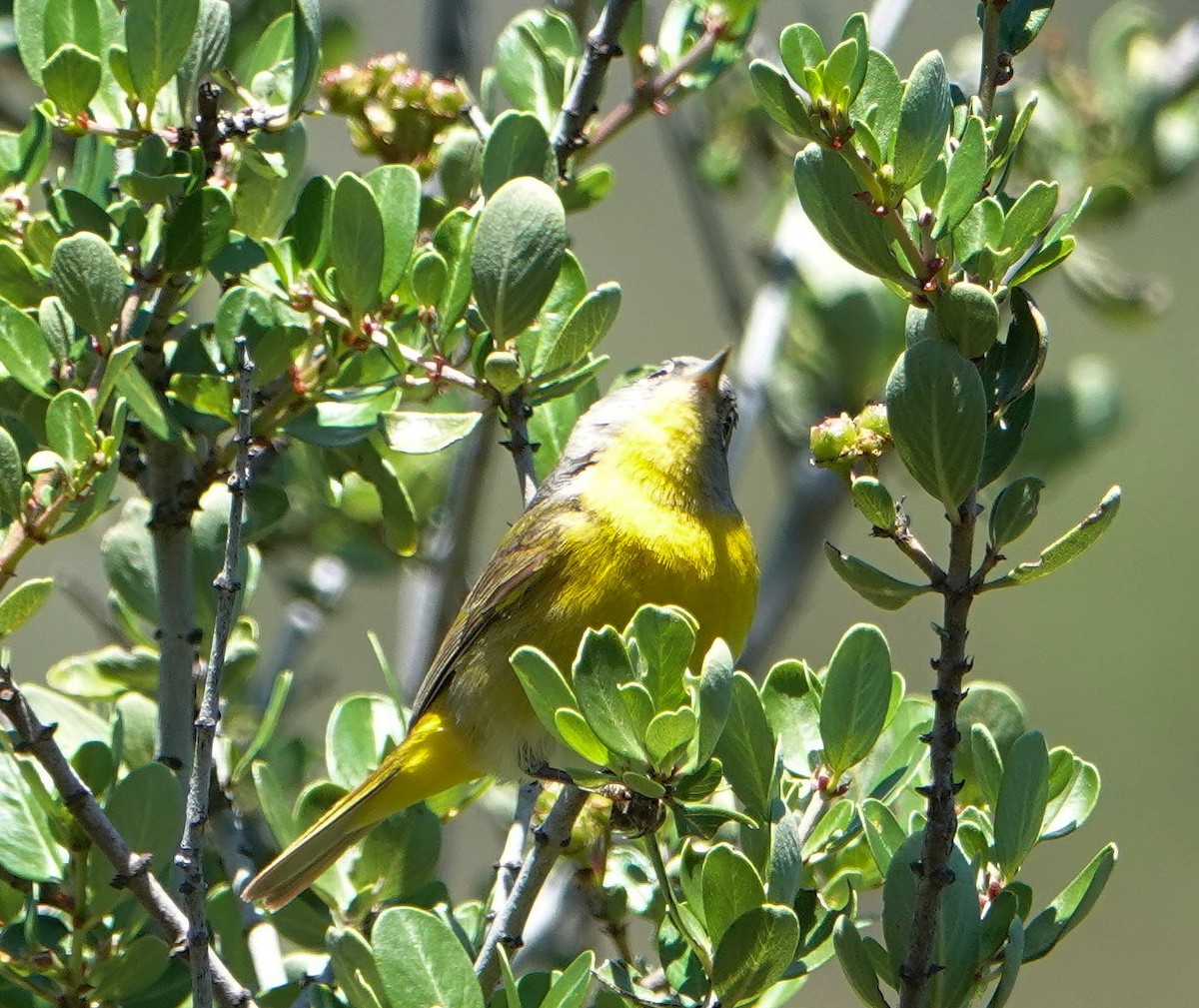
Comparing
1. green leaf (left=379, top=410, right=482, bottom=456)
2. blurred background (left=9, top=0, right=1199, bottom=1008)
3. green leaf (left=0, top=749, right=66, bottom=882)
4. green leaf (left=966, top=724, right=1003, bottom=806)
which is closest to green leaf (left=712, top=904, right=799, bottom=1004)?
green leaf (left=966, top=724, right=1003, bottom=806)

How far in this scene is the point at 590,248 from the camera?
414 inches

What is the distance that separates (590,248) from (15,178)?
817 cm

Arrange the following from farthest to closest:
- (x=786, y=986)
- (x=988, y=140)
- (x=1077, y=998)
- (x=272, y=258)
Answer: (x=1077, y=998)
(x=272, y=258)
(x=786, y=986)
(x=988, y=140)

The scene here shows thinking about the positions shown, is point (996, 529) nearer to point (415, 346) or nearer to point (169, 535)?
point (415, 346)

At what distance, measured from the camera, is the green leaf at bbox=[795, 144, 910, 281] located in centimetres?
176

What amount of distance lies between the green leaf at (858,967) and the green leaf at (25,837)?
1208 mm

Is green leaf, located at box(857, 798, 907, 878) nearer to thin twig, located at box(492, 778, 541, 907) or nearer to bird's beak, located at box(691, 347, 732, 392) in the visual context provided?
thin twig, located at box(492, 778, 541, 907)

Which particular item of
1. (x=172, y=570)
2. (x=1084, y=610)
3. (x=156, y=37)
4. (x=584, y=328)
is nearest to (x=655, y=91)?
(x=584, y=328)

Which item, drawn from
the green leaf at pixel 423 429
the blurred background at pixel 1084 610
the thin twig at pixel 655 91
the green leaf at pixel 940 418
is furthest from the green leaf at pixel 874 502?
the blurred background at pixel 1084 610

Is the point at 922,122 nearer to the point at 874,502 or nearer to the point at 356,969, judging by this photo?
the point at 874,502

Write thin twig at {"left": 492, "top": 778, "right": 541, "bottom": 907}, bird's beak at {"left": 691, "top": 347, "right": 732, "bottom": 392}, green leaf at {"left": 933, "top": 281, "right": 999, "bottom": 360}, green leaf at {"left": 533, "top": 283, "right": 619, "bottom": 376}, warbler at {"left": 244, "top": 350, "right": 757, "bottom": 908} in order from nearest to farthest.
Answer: green leaf at {"left": 933, "top": 281, "right": 999, "bottom": 360}
green leaf at {"left": 533, "top": 283, "right": 619, "bottom": 376}
thin twig at {"left": 492, "top": 778, "right": 541, "bottom": 907}
warbler at {"left": 244, "top": 350, "right": 757, "bottom": 908}
bird's beak at {"left": 691, "top": 347, "right": 732, "bottom": 392}

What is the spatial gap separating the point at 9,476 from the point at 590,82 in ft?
3.99

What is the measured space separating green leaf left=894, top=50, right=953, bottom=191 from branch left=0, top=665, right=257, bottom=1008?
1.30 m

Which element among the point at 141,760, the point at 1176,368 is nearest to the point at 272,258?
the point at 141,760
